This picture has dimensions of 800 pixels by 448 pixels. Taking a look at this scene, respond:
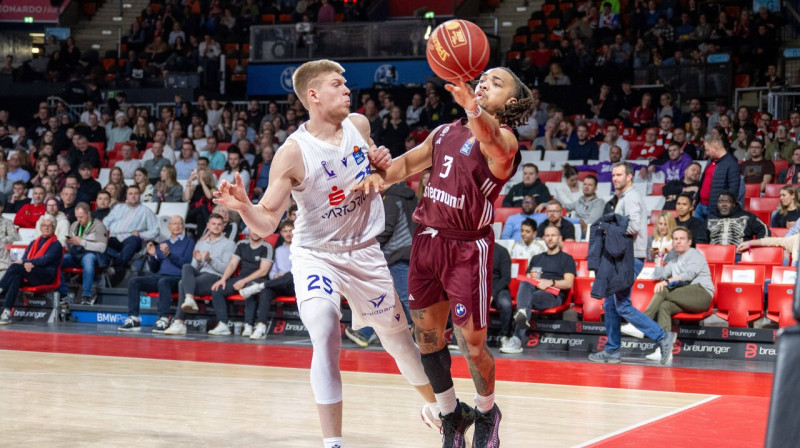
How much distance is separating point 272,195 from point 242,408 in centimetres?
228

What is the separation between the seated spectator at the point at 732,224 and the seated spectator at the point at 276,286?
16.0 feet

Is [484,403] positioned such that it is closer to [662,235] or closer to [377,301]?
[377,301]

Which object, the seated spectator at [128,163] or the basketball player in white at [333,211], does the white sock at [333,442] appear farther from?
the seated spectator at [128,163]

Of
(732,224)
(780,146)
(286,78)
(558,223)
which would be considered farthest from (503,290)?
(286,78)

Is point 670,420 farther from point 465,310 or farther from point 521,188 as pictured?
point 521,188

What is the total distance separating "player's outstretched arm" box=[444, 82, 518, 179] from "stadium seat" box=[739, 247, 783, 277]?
260 inches

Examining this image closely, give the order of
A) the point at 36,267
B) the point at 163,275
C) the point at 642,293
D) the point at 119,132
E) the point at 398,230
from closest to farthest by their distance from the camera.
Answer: the point at 398,230, the point at 642,293, the point at 163,275, the point at 36,267, the point at 119,132

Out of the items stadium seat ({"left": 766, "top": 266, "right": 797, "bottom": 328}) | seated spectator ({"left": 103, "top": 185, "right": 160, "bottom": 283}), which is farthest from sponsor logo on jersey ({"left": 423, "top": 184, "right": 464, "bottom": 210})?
seated spectator ({"left": 103, "top": 185, "right": 160, "bottom": 283})

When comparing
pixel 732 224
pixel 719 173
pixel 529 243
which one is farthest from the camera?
pixel 529 243

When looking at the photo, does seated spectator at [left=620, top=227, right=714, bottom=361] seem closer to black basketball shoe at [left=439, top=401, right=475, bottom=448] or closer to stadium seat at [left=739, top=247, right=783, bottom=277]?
stadium seat at [left=739, top=247, right=783, bottom=277]

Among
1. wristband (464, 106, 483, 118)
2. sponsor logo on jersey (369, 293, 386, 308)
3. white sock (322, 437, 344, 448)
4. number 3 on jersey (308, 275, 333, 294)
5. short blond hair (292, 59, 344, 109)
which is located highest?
short blond hair (292, 59, 344, 109)

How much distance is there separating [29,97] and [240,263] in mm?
11274

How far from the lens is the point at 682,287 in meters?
9.78

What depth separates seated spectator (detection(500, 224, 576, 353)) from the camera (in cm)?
1016
